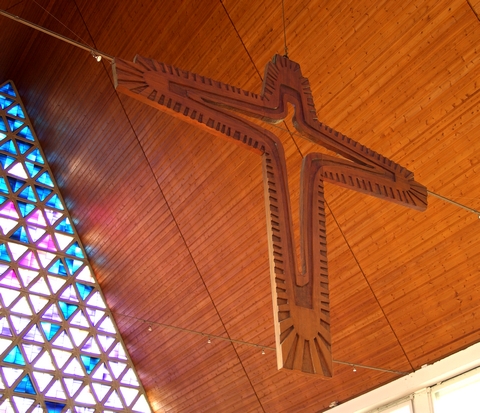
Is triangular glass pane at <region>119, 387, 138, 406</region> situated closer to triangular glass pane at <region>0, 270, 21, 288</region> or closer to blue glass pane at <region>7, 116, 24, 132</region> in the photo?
triangular glass pane at <region>0, 270, 21, 288</region>

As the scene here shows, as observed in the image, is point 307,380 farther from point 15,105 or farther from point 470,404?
point 15,105

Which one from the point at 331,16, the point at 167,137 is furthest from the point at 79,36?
the point at 331,16

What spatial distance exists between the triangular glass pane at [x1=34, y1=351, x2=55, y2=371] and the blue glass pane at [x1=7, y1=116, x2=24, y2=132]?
204 inches

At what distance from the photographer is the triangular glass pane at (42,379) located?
1366cm

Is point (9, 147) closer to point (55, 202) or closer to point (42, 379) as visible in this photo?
point (55, 202)

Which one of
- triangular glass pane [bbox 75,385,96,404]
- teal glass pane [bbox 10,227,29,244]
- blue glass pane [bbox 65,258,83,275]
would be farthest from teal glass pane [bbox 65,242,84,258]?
triangular glass pane [bbox 75,385,96,404]

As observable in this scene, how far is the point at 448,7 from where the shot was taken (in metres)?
8.18

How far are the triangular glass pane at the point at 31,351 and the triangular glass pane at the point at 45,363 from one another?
12 cm

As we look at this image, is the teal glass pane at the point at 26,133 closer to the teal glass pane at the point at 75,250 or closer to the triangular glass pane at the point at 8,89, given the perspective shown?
the triangular glass pane at the point at 8,89

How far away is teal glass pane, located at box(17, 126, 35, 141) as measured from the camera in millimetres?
15758

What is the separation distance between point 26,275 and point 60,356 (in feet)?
6.01

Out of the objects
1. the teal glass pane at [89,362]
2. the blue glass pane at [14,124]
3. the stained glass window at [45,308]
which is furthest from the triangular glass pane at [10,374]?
the blue glass pane at [14,124]

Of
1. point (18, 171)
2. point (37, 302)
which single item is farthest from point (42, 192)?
point (37, 302)

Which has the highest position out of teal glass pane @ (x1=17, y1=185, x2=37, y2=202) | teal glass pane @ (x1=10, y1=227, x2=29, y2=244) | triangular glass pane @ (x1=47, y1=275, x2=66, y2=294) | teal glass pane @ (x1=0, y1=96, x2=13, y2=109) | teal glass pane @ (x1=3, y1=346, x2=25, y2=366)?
teal glass pane @ (x1=0, y1=96, x2=13, y2=109)
